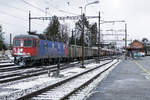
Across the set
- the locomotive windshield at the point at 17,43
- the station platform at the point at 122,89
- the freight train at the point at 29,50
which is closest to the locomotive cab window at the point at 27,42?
the freight train at the point at 29,50

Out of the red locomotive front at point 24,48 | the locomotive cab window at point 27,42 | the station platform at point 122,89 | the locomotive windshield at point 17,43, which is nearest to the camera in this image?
the station platform at point 122,89

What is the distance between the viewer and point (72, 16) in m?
31.5

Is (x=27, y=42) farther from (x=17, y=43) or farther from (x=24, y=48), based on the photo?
(x=17, y=43)

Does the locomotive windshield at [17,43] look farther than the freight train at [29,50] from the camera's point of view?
Yes

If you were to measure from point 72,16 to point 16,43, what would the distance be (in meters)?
10.7

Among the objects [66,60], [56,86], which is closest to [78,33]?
[66,60]

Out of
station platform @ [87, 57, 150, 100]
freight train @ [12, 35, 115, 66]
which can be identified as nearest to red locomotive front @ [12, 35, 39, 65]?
freight train @ [12, 35, 115, 66]

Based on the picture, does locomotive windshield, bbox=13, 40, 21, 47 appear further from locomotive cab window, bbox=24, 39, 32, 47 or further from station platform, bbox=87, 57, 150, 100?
station platform, bbox=87, 57, 150, 100

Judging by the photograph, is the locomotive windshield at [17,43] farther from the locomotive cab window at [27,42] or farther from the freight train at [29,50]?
the locomotive cab window at [27,42]

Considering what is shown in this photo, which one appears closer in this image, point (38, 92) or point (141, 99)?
point (141, 99)

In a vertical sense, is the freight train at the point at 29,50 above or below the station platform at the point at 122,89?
above

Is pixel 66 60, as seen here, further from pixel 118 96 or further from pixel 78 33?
pixel 78 33

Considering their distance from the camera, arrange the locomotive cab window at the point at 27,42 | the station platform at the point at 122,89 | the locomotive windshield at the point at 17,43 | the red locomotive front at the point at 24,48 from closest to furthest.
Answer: the station platform at the point at 122,89, the red locomotive front at the point at 24,48, the locomotive cab window at the point at 27,42, the locomotive windshield at the point at 17,43

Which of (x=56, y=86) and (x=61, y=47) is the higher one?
(x=61, y=47)
